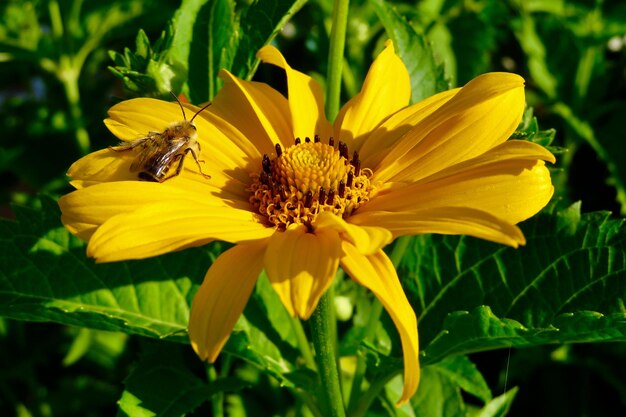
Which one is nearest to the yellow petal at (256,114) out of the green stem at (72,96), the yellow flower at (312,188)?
the yellow flower at (312,188)

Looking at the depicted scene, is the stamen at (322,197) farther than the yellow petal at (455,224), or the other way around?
the stamen at (322,197)

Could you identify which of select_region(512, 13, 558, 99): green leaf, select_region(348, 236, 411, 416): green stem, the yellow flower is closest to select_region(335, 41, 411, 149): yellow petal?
the yellow flower

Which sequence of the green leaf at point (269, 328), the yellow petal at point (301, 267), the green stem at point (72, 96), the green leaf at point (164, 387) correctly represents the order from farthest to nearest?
the green stem at point (72, 96) < the green leaf at point (269, 328) < the green leaf at point (164, 387) < the yellow petal at point (301, 267)

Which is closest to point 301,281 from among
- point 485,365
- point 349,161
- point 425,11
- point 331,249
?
point 331,249

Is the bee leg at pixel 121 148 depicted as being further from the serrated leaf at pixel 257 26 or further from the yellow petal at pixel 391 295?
the yellow petal at pixel 391 295

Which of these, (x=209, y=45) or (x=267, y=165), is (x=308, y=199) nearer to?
(x=267, y=165)
